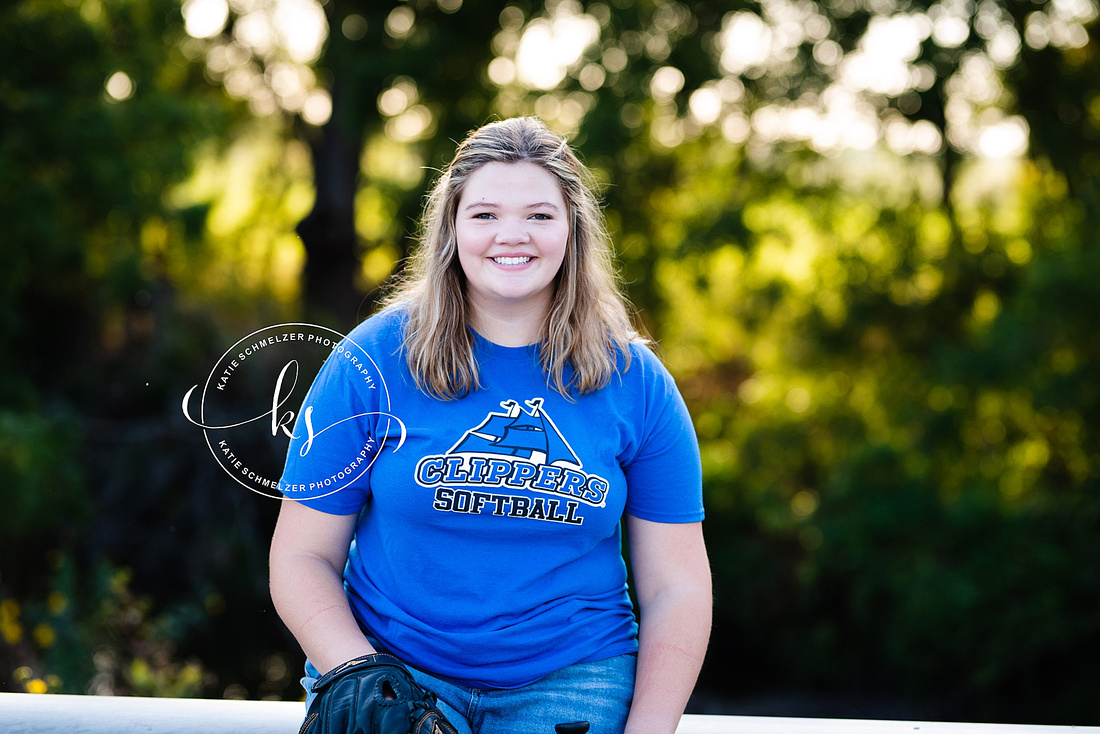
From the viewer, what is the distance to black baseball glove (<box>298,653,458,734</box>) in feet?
4.72

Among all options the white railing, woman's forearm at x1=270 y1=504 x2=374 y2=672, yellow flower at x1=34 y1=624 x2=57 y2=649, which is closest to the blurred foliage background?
yellow flower at x1=34 y1=624 x2=57 y2=649

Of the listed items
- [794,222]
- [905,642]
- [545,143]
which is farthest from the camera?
[794,222]

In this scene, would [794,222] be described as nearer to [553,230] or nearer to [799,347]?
[799,347]

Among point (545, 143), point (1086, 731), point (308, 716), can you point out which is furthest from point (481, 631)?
point (1086, 731)

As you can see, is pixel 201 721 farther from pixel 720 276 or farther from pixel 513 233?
pixel 720 276

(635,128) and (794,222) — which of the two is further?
(794,222)

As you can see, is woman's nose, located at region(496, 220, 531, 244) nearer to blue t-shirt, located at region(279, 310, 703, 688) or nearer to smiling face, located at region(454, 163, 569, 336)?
smiling face, located at region(454, 163, 569, 336)

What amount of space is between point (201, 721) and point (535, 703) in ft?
2.38

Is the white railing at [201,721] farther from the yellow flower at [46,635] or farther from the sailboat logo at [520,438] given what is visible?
the yellow flower at [46,635]

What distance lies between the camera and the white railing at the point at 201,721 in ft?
5.99

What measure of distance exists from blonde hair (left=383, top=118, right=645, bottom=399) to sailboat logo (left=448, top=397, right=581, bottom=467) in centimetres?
7

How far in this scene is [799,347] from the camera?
8734 millimetres

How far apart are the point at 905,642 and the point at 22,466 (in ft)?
20.7

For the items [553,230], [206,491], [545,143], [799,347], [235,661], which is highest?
[545,143]
